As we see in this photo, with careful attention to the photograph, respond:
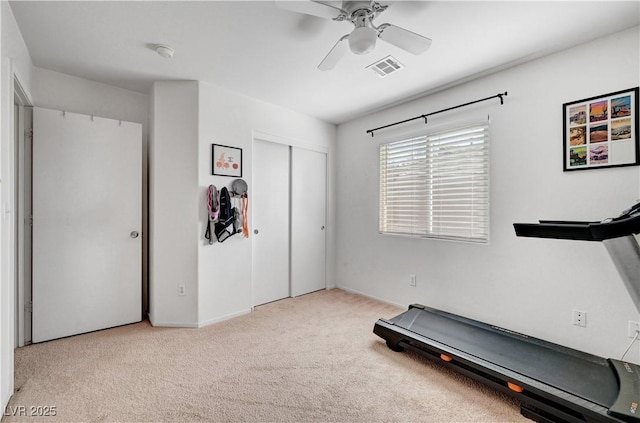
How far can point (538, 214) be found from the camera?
7.76 ft

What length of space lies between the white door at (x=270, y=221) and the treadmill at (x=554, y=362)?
5.82 ft

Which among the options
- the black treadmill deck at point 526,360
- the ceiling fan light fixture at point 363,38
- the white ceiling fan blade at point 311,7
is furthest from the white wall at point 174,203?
the black treadmill deck at point 526,360

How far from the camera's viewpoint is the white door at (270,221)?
3.44m

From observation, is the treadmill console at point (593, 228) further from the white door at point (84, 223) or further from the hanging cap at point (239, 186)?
the white door at point (84, 223)

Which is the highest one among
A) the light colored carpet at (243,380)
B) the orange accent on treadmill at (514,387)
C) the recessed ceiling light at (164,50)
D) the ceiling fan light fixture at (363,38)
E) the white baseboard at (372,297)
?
the recessed ceiling light at (164,50)

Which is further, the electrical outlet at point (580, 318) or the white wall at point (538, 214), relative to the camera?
the electrical outlet at point (580, 318)

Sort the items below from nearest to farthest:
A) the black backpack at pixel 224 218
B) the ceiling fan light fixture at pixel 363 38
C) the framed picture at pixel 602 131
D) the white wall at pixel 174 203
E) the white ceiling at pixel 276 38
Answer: the ceiling fan light fixture at pixel 363 38, the white ceiling at pixel 276 38, the framed picture at pixel 602 131, the white wall at pixel 174 203, the black backpack at pixel 224 218

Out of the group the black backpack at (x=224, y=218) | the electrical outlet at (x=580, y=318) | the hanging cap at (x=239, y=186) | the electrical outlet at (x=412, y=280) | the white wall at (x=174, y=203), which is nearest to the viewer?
the electrical outlet at (x=580, y=318)

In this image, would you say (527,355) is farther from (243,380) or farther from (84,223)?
(84,223)

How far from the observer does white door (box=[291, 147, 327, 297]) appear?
150 inches

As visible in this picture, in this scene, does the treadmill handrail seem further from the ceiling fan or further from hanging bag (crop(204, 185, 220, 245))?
hanging bag (crop(204, 185, 220, 245))

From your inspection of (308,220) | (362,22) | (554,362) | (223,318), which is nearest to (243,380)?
(223,318)

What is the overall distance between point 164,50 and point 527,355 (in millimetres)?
3518

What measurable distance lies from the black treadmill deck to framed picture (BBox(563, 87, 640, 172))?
138cm
